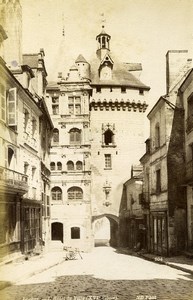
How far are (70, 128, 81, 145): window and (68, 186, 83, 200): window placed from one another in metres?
3.65

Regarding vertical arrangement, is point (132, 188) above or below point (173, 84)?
below

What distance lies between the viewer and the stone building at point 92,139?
37.3 meters

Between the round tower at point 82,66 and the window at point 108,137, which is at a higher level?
the round tower at point 82,66

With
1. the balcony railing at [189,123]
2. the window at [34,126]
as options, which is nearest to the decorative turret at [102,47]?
the window at [34,126]

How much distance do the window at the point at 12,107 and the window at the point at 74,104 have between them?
18.5m

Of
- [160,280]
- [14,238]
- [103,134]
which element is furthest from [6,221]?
[103,134]

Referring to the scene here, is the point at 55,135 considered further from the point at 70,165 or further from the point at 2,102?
the point at 2,102

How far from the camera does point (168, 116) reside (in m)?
25.3

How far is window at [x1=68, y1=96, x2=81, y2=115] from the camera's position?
38.2 meters

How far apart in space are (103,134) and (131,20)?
1013 inches

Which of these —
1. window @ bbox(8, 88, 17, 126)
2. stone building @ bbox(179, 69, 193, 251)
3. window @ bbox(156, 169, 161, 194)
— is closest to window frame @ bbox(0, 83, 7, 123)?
window @ bbox(8, 88, 17, 126)

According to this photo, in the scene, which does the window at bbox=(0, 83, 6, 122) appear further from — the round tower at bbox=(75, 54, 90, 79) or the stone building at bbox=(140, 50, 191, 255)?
the round tower at bbox=(75, 54, 90, 79)

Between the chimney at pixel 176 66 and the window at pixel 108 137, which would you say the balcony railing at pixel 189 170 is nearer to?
the chimney at pixel 176 66

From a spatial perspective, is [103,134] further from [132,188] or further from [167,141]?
[167,141]
